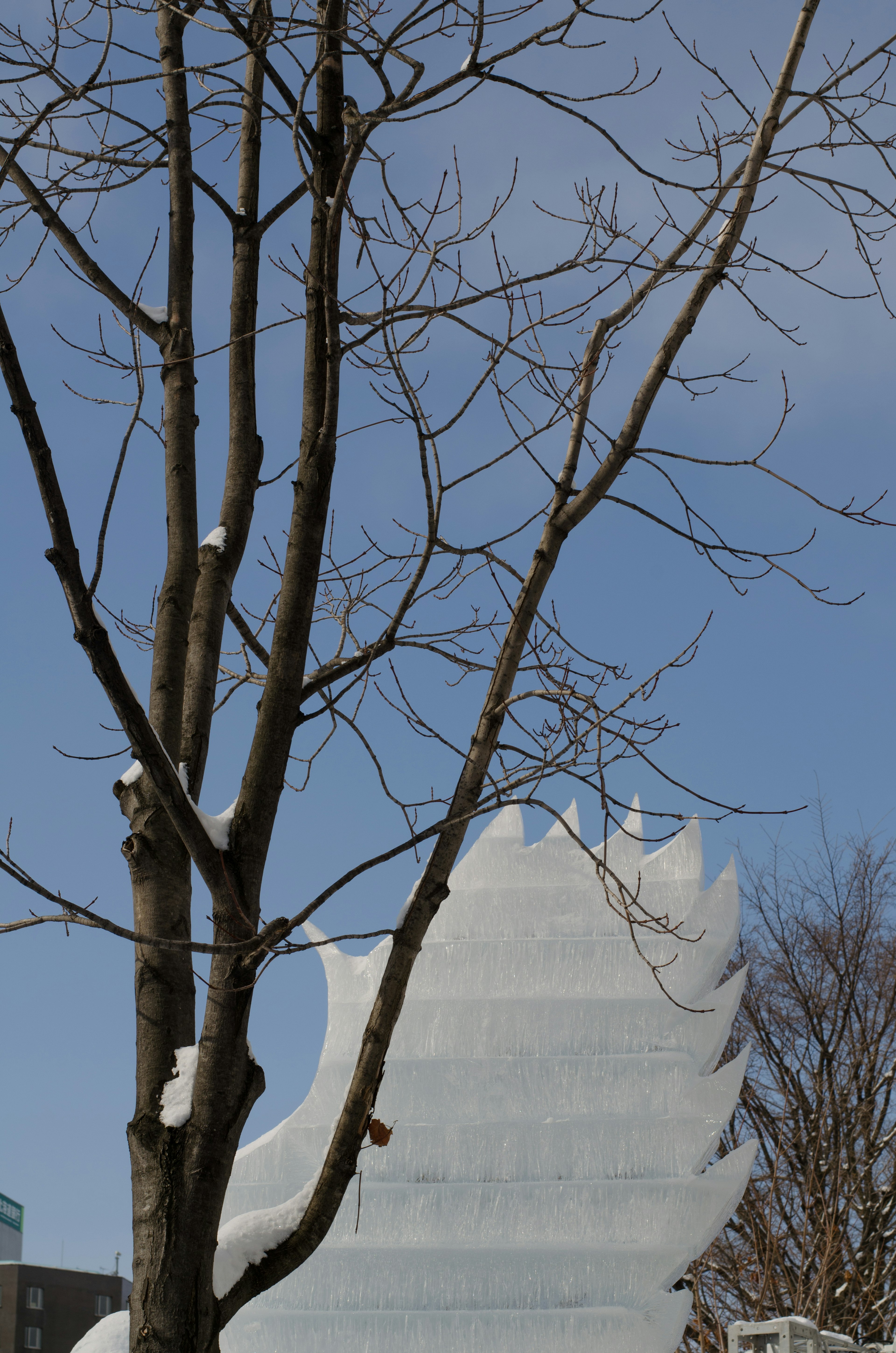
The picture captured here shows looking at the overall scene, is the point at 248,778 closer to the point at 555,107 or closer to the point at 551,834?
the point at 555,107

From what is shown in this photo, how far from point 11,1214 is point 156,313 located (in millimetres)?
44615

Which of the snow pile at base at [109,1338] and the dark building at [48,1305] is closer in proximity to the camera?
the snow pile at base at [109,1338]

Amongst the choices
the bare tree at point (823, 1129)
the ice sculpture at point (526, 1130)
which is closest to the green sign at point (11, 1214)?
the bare tree at point (823, 1129)

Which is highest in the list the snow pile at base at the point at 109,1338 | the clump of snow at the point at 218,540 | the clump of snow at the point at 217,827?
the clump of snow at the point at 218,540

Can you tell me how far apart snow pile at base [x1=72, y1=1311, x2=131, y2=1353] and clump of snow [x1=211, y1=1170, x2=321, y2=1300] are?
44cm

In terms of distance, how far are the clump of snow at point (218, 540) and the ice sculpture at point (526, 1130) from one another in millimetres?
2652

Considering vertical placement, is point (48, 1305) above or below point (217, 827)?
below

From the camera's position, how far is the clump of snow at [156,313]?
139 inches

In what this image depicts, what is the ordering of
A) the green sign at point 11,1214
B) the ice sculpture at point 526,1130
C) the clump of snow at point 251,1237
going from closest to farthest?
the clump of snow at point 251,1237 → the ice sculpture at point 526,1130 → the green sign at point 11,1214

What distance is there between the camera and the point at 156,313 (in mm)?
3566

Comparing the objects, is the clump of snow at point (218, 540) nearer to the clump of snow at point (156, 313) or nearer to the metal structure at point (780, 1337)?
the clump of snow at point (156, 313)

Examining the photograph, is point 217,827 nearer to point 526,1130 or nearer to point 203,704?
point 203,704

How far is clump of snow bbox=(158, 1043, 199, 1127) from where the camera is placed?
255 cm

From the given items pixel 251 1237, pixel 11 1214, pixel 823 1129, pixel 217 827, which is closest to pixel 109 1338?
pixel 251 1237
